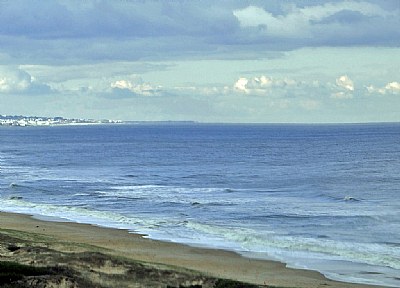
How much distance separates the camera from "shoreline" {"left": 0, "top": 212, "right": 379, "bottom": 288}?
1184 inches

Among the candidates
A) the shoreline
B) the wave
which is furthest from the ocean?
the shoreline

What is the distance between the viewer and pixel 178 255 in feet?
118

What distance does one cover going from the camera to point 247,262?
113 feet

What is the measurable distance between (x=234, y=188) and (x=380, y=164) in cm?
3661

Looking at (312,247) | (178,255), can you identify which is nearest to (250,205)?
(312,247)

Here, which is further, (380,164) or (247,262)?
(380,164)

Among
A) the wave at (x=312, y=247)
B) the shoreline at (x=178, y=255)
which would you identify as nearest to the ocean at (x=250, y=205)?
the wave at (x=312, y=247)

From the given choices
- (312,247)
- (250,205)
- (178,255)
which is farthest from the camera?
(250,205)

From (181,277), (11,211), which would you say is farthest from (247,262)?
(11,211)

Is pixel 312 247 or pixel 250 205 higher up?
pixel 312 247

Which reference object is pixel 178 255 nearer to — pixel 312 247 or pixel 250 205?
pixel 312 247

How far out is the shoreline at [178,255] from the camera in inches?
1184

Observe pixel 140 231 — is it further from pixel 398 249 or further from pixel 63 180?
pixel 63 180

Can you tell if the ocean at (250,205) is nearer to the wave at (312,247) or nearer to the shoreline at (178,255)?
the wave at (312,247)
